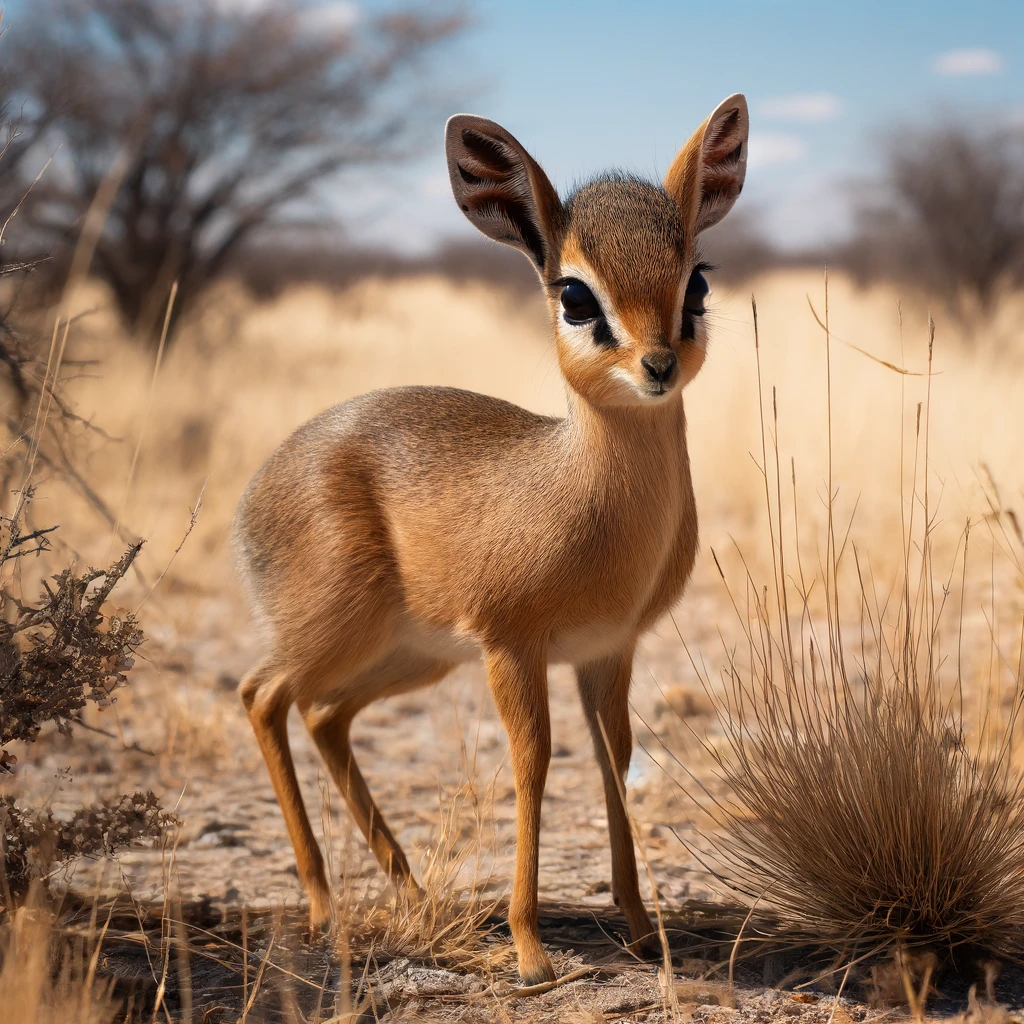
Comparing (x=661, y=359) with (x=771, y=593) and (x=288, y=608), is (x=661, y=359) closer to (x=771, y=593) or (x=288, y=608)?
(x=288, y=608)

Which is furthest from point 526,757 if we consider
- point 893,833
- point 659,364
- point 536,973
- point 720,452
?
point 720,452

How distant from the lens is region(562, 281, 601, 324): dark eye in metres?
3.31

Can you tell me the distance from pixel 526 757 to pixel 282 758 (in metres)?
1.03

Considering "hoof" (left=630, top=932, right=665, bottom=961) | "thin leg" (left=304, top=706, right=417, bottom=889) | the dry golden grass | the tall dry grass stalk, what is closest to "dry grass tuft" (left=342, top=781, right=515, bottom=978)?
the dry golden grass

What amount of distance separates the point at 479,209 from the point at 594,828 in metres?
2.87

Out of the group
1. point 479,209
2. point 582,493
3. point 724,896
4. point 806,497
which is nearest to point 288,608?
point 582,493

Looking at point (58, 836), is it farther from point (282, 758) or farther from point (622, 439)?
point (622, 439)

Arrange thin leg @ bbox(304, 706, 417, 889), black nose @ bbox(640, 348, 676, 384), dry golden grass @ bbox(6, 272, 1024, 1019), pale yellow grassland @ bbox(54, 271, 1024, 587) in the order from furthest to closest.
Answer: pale yellow grassland @ bbox(54, 271, 1024, 587) → dry golden grass @ bbox(6, 272, 1024, 1019) → thin leg @ bbox(304, 706, 417, 889) → black nose @ bbox(640, 348, 676, 384)

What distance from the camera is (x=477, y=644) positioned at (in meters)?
3.67

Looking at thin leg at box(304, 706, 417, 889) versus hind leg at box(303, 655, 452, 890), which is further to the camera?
hind leg at box(303, 655, 452, 890)

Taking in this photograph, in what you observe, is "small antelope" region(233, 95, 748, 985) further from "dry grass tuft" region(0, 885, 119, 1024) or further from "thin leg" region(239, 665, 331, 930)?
"dry grass tuft" region(0, 885, 119, 1024)

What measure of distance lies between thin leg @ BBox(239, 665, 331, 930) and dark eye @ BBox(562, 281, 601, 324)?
5.38ft

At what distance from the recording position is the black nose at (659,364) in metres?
3.10

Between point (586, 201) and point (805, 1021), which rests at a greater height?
point (586, 201)
